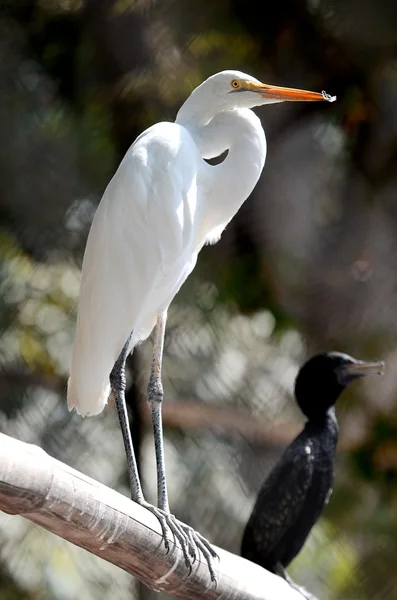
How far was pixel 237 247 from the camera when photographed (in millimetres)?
2328

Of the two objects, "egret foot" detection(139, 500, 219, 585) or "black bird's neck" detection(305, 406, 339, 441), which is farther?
"black bird's neck" detection(305, 406, 339, 441)

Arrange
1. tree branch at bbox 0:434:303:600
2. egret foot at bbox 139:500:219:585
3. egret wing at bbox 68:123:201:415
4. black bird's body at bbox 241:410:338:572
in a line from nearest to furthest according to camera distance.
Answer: tree branch at bbox 0:434:303:600 → egret foot at bbox 139:500:219:585 → egret wing at bbox 68:123:201:415 → black bird's body at bbox 241:410:338:572

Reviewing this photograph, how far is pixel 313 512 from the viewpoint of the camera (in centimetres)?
174

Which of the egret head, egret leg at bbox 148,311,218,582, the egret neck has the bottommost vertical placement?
egret leg at bbox 148,311,218,582

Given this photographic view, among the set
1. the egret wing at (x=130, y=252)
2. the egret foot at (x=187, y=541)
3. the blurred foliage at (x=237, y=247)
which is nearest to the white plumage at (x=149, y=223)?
the egret wing at (x=130, y=252)

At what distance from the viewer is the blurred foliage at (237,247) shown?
2213mm

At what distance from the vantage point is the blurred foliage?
7.26ft

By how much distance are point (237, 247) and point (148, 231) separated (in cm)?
101

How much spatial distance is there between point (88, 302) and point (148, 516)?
1.19ft

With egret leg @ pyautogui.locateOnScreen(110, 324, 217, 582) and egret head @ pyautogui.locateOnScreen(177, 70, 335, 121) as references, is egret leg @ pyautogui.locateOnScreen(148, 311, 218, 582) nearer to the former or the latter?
egret leg @ pyautogui.locateOnScreen(110, 324, 217, 582)

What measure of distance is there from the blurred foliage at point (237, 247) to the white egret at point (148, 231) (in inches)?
33.0

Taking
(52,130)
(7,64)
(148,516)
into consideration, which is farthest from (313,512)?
(7,64)

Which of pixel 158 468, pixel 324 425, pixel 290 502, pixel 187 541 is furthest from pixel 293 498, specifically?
pixel 187 541

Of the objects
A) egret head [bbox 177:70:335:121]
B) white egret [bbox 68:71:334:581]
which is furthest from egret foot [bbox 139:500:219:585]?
egret head [bbox 177:70:335:121]
